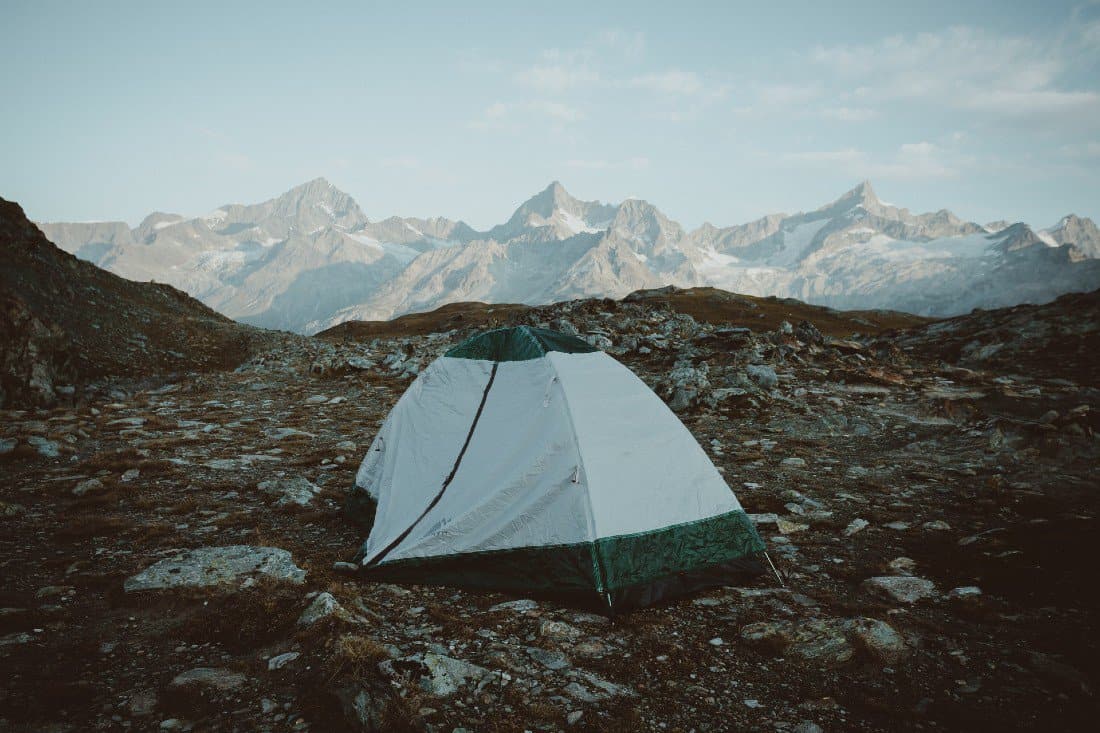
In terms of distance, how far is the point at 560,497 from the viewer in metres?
6.30

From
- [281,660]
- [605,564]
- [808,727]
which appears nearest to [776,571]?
[605,564]

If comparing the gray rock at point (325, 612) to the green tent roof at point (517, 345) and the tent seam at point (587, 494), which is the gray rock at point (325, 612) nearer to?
the tent seam at point (587, 494)

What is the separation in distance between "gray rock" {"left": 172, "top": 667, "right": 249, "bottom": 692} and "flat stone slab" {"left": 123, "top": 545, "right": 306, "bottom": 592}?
1.50 metres

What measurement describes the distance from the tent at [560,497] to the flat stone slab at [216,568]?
3.24ft

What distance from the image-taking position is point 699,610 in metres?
5.90

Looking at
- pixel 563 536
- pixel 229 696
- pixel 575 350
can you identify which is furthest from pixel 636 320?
pixel 229 696

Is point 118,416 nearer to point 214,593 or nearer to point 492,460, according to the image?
point 214,593

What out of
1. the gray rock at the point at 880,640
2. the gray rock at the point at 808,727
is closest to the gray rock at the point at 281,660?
the gray rock at the point at 808,727

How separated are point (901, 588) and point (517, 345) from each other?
597cm

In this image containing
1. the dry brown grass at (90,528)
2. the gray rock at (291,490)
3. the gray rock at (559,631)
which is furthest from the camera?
the gray rock at (291,490)

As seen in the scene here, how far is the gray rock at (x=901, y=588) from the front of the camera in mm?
6000

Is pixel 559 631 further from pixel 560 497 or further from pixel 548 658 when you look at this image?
pixel 560 497

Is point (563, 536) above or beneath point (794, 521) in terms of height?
above

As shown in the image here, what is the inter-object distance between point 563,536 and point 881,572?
14.1 feet
